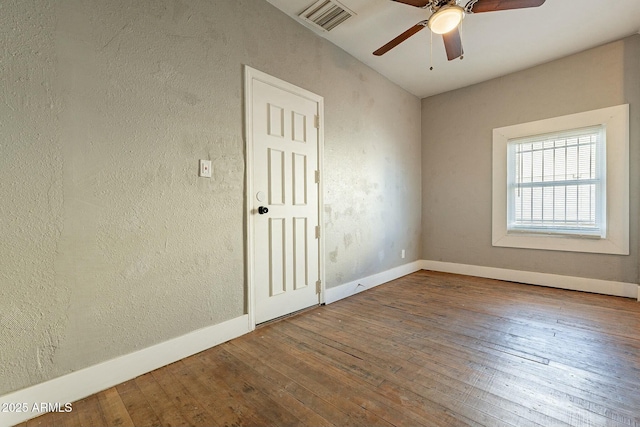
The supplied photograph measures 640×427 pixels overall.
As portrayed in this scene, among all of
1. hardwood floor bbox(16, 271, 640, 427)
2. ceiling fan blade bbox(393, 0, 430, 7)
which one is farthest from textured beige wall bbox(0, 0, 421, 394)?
ceiling fan blade bbox(393, 0, 430, 7)

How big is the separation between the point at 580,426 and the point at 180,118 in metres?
2.82

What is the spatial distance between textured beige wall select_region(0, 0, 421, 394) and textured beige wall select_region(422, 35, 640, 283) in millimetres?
2931

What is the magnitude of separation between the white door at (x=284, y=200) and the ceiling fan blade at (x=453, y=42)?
4.34 ft

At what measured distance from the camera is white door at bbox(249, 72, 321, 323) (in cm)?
242

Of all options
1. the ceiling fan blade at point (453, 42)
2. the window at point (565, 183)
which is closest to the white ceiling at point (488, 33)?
the ceiling fan blade at point (453, 42)

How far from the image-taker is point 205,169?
205cm

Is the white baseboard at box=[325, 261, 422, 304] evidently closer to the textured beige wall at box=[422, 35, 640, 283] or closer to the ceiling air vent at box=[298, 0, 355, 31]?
the textured beige wall at box=[422, 35, 640, 283]

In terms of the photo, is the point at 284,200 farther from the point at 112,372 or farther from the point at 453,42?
the point at 453,42

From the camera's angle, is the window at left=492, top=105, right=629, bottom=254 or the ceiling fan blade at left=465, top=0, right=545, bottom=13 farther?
the window at left=492, top=105, right=629, bottom=254

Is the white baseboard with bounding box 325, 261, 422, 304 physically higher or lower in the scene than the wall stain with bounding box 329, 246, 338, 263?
lower

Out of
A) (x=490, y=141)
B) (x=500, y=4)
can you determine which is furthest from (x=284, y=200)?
(x=490, y=141)

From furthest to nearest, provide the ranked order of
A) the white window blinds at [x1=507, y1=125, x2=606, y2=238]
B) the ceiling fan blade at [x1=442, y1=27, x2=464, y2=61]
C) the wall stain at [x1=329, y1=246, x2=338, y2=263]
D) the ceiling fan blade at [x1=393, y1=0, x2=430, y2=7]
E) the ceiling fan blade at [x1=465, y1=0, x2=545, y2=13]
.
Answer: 1. the white window blinds at [x1=507, y1=125, x2=606, y2=238]
2. the wall stain at [x1=329, y1=246, x2=338, y2=263]
3. the ceiling fan blade at [x1=442, y1=27, x2=464, y2=61]
4. the ceiling fan blade at [x1=393, y1=0, x2=430, y2=7]
5. the ceiling fan blade at [x1=465, y1=0, x2=545, y2=13]

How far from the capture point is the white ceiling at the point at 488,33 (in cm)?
256

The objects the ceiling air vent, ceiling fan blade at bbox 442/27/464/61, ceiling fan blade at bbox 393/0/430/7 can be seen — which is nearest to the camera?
ceiling fan blade at bbox 393/0/430/7
